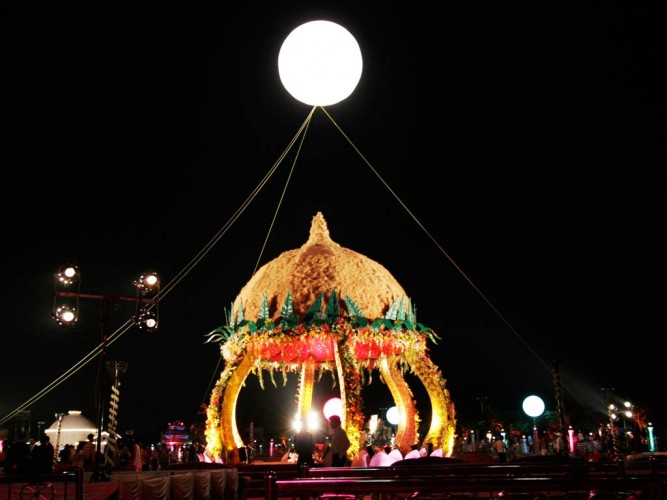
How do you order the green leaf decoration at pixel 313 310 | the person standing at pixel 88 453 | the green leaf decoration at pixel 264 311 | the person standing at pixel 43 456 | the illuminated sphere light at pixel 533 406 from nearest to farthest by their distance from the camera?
the person standing at pixel 43 456
the green leaf decoration at pixel 313 310
the green leaf decoration at pixel 264 311
the person standing at pixel 88 453
the illuminated sphere light at pixel 533 406

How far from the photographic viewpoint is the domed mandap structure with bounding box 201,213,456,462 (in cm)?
1277

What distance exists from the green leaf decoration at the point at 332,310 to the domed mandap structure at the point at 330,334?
20 millimetres

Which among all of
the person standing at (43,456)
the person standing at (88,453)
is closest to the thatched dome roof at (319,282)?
the person standing at (88,453)

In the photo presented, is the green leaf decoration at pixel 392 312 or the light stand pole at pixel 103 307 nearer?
the light stand pole at pixel 103 307

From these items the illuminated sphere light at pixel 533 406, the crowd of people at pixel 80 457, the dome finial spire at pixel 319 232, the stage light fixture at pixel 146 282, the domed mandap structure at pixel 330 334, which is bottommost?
the crowd of people at pixel 80 457

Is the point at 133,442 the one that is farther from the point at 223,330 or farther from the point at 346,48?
the point at 346,48

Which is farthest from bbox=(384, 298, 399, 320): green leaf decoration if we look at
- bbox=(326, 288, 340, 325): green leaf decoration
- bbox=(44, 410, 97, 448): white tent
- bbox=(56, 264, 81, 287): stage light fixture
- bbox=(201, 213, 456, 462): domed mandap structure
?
bbox=(44, 410, 97, 448): white tent

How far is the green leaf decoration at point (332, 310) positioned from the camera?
12719 millimetres

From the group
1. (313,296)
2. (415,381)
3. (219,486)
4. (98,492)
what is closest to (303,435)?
(219,486)

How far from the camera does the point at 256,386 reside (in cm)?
4041

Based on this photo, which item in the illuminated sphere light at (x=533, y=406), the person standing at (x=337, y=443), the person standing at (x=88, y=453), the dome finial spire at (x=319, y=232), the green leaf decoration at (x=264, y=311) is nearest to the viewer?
the person standing at (x=337, y=443)

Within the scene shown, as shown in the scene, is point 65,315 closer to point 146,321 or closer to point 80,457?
point 146,321

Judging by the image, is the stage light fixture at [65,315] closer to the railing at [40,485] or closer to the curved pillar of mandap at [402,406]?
the railing at [40,485]

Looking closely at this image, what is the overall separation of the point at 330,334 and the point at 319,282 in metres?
1.26
